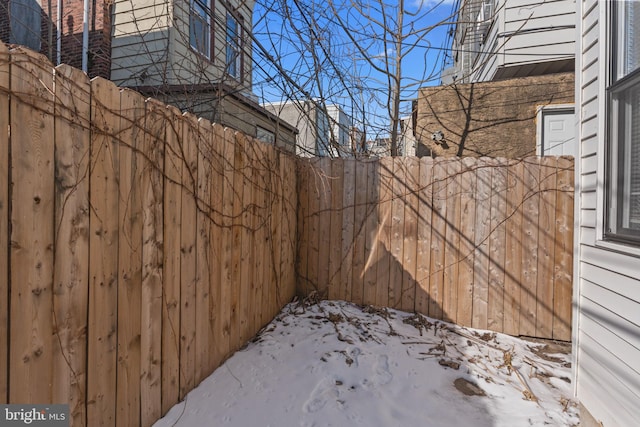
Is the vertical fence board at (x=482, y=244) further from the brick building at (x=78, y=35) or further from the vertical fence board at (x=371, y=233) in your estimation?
the brick building at (x=78, y=35)

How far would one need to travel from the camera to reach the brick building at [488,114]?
5.11m

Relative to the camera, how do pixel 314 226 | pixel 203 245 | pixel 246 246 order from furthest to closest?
1. pixel 314 226
2. pixel 246 246
3. pixel 203 245

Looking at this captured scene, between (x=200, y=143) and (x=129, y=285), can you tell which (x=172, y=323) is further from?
(x=200, y=143)

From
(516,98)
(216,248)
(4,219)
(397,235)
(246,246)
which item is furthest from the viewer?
(516,98)

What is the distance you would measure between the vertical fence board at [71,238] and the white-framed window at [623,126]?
2.88 m

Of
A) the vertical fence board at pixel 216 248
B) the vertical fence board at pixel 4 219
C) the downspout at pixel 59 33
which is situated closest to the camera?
the vertical fence board at pixel 4 219

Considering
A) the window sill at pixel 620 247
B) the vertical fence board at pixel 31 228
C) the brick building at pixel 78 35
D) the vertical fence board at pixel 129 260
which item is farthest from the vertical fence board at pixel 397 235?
the brick building at pixel 78 35

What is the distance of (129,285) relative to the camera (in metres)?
1.74

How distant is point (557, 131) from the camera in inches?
197

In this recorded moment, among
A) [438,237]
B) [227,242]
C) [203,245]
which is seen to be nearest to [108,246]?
[203,245]

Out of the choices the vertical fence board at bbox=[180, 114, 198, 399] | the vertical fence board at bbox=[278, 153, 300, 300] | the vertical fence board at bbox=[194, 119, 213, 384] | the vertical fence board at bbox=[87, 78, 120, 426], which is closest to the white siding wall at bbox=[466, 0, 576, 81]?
the vertical fence board at bbox=[278, 153, 300, 300]

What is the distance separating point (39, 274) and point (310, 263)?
2.93 m

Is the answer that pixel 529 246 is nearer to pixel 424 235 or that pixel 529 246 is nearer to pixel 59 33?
pixel 424 235

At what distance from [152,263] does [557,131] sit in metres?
5.76
